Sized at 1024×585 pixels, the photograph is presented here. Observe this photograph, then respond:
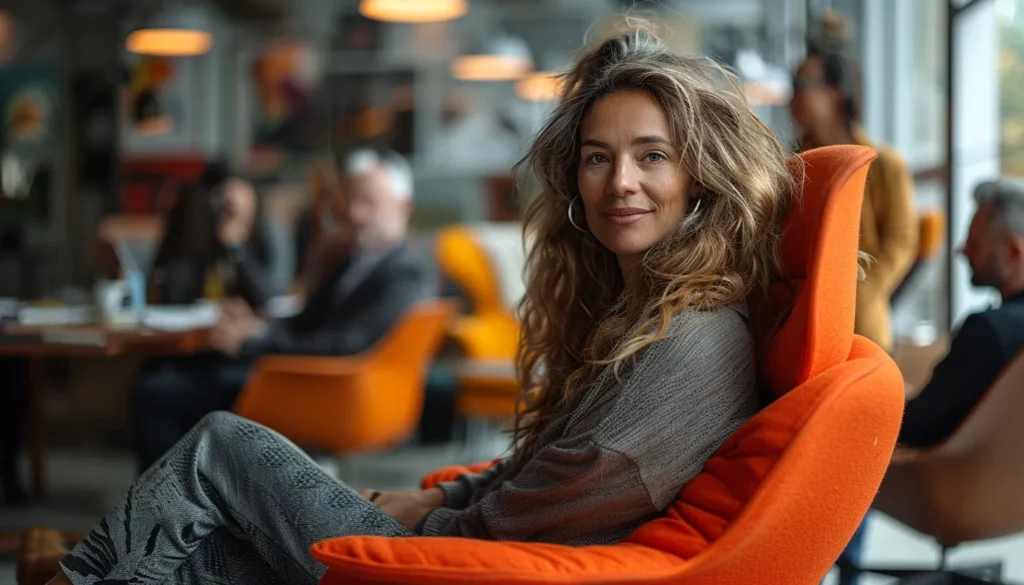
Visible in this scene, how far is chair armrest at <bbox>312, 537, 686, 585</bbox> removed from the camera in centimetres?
148

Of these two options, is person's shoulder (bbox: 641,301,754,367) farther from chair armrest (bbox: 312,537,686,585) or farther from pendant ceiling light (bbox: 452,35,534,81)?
pendant ceiling light (bbox: 452,35,534,81)

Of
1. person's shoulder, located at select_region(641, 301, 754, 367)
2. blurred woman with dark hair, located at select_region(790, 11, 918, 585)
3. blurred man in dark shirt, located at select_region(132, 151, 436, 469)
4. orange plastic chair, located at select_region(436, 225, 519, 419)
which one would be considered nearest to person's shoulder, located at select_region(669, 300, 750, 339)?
person's shoulder, located at select_region(641, 301, 754, 367)

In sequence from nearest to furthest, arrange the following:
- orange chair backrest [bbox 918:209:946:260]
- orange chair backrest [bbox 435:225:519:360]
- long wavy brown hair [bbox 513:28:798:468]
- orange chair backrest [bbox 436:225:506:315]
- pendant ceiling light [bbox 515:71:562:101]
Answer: long wavy brown hair [bbox 513:28:798:468] < orange chair backrest [bbox 918:209:946:260] < orange chair backrest [bbox 435:225:519:360] < orange chair backrest [bbox 436:225:506:315] < pendant ceiling light [bbox 515:71:562:101]

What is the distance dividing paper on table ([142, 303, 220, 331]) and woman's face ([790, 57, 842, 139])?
206 cm

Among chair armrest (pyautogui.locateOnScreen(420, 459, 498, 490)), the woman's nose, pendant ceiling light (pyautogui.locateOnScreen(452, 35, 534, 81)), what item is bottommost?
chair armrest (pyautogui.locateOnScreen(420, 459, 498, 490))

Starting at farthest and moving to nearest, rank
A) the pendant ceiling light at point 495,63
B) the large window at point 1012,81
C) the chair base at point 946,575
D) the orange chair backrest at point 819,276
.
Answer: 1. the pendant ceiling light at point 495,63
2. the large window at point 1012,81
3. the chair base at point 946,575
4. the orange chair backrest at point 819,276

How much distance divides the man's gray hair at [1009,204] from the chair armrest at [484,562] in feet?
4.77

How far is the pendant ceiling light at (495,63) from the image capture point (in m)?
9.20

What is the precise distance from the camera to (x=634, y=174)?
177 centimetres

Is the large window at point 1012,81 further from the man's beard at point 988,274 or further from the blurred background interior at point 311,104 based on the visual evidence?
the man's beard at point 988,274

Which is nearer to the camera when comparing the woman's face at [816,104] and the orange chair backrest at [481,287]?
the woman's face at [816,104]

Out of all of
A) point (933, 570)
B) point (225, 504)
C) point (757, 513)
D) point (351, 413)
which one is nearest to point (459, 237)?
point (351, 413)

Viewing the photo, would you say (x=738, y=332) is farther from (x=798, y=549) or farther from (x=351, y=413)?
(x=351, y=413)

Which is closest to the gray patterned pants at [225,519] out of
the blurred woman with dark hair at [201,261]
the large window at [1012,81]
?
the blurred woman with dark hair at [201,261]
